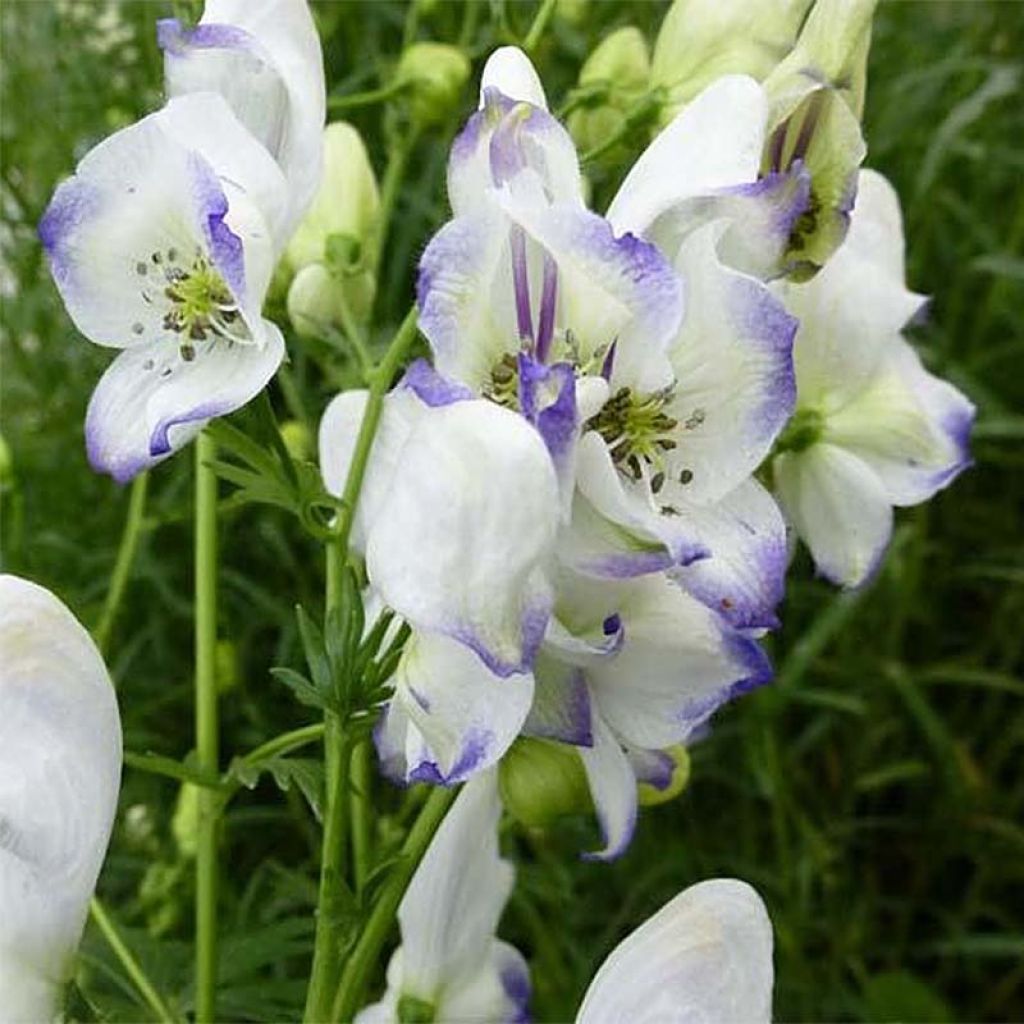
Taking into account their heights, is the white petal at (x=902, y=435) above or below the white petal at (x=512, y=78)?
below

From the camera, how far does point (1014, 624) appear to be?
1.31 meters

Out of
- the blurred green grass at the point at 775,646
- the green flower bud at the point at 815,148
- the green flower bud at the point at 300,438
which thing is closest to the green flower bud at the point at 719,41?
the green flower bud at the point at 815,148

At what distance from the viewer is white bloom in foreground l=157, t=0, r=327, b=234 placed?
1.67 feet

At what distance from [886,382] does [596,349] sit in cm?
20

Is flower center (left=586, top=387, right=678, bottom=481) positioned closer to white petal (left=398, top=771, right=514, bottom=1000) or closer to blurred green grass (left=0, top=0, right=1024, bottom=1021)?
A: white petal (left=398, top=771, right=514, bottom=1000)

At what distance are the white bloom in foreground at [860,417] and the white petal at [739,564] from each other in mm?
131

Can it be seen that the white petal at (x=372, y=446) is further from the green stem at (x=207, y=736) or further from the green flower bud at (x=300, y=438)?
the green flower bud at (x=300, y=438)

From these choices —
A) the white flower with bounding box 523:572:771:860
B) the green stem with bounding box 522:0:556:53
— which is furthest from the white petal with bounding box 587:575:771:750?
the green stem with bounding box 522:0:556:53

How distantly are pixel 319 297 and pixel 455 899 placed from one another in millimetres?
200

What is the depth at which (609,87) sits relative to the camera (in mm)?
677

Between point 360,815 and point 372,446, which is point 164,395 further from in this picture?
point 360,815

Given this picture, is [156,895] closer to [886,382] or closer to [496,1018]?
[496,1018]

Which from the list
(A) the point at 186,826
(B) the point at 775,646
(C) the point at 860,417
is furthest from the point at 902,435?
(B) the point at 775,646

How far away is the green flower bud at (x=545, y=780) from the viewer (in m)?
0.55
